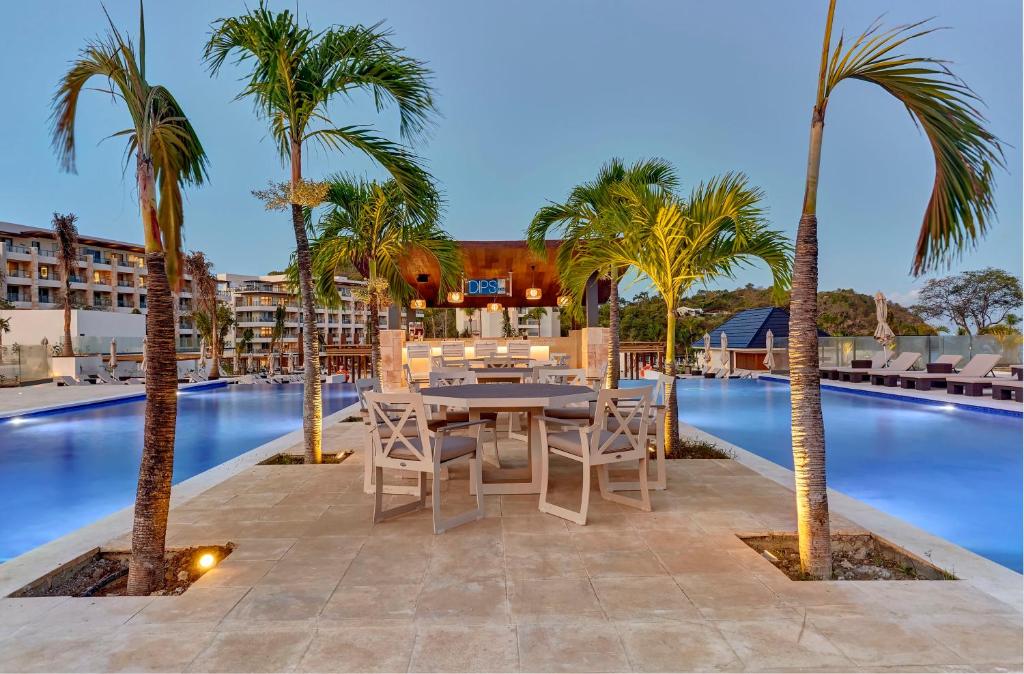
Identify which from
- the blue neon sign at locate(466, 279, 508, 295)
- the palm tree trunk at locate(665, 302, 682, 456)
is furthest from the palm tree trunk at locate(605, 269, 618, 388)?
the blue neon sign at locate(466, 279, 508, 295)

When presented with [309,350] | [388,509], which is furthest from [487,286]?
[388,509]

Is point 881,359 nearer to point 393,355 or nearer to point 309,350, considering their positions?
point 393,355

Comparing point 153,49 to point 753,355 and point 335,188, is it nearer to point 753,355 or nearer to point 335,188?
point 335,188

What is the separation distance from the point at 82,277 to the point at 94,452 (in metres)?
53.8

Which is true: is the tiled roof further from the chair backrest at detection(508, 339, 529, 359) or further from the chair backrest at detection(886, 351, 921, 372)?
the chair backrest at detection(508, 339, 529, 359)

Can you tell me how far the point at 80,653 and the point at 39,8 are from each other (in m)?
9.35

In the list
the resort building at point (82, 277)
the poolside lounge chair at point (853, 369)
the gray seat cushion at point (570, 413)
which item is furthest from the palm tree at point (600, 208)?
the resort building at point (82, 277)

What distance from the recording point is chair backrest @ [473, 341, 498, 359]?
13.8 meters

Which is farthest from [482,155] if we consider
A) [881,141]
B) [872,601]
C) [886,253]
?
[872,601]

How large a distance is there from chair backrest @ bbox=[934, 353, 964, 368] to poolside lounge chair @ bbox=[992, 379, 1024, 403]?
2614 mm

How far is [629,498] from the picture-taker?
3.97 metres

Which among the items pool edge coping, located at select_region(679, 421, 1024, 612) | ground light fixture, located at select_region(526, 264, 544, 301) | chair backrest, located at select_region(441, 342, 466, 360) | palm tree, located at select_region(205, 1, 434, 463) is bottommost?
pool edge coping, located at select_region(679, 421, 1024, 612)

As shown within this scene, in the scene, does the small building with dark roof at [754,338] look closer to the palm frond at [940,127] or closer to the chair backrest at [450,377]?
the chair backrest at [450,377]

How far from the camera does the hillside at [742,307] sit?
32.8 meters
